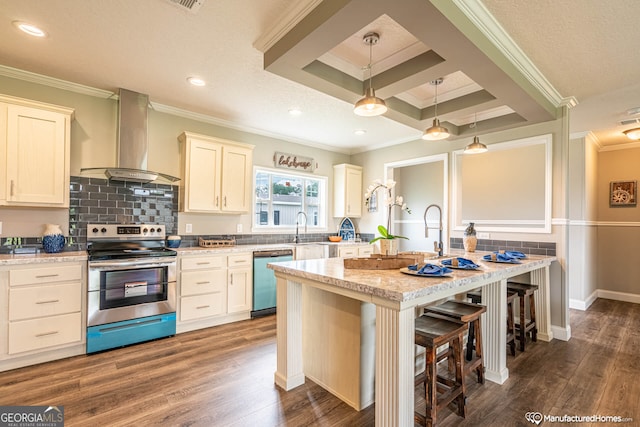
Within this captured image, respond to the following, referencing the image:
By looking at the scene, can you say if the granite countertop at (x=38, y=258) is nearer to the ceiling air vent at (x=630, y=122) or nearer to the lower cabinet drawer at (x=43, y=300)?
the lower cabinet drawer at (x=43, y=300)

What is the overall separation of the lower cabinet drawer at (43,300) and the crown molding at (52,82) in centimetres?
201

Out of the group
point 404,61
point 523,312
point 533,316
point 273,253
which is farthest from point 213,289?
point 533,316

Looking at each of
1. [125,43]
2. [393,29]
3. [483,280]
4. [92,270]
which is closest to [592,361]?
[483,280]

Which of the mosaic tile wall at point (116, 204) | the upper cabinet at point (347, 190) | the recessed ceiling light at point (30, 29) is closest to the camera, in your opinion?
the recessed ceiling light at point (30, 29)

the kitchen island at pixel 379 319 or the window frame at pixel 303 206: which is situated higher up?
the window frame at pixel 303 206

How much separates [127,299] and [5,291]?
88cm

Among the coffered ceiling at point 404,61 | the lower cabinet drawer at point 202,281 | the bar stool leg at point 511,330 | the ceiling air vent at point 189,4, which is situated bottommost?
the bar stool leg at point 511,330

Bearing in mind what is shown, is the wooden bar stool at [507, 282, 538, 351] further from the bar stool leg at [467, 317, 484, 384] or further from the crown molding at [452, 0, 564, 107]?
the crown molding at [452, 0, 564, 107]

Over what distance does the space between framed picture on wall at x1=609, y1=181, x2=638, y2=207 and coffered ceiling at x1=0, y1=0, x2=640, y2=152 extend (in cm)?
170

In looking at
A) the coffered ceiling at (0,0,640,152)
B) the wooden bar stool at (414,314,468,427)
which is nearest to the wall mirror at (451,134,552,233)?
the coffered ceiling at (0,0,640,152)

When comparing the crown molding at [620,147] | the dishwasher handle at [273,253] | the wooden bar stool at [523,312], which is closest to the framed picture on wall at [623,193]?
the crown molding at [620,147]

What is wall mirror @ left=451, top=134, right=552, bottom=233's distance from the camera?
168 inches

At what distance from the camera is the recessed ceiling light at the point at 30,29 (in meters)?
2.20

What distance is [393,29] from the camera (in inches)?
87.7
